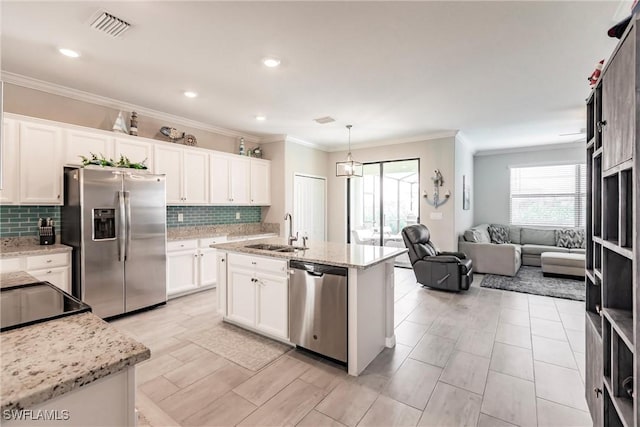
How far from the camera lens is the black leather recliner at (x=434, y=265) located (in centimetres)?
460

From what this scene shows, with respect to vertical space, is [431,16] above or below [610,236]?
above

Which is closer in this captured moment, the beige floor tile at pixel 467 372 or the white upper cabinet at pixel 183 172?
the beige floor tile at pixel 467 372

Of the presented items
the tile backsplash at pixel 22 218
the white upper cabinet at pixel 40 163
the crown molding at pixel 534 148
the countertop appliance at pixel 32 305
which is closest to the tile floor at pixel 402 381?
the countertop appliance at pixel 32 305

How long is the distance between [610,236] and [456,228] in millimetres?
4520

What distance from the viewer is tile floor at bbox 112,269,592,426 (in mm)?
1970

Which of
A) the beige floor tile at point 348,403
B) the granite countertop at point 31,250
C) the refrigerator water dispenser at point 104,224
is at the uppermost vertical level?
the refrigerator water dispenser at point 104,224

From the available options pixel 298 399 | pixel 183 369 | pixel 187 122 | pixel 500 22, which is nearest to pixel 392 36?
pixel 500 22

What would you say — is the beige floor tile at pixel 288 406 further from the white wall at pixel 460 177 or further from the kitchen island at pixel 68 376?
the white wall at pixel 460 177

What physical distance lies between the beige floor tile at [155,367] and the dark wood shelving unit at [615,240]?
283cm

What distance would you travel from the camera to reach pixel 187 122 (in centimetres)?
494

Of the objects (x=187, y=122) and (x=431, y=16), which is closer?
(x=431, y=16)

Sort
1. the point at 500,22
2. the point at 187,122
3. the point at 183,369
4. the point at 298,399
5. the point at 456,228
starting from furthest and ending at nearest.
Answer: the point at 456,228
the point at 187,122
the point at 183,369
the point at 500,22
the point at 298,399

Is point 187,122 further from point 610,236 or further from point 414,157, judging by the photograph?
point 610,236

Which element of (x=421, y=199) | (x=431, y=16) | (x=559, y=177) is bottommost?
(x=421, y=199)
